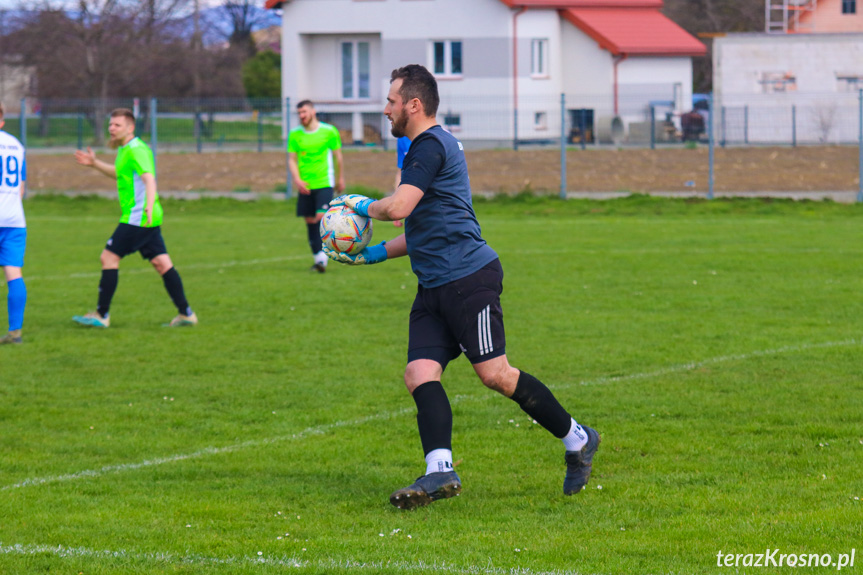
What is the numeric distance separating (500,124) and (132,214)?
2086 cm

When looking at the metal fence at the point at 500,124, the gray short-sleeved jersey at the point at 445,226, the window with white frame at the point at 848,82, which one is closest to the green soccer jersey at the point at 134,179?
the gray short-sleeved jersey at the point at 445,226

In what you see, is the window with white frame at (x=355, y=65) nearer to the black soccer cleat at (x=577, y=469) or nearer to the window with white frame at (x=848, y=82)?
the window with white frame at (x=848, y=82)

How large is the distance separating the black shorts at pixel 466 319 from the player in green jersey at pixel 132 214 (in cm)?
541


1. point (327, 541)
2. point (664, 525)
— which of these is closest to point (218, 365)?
point (327, 541)

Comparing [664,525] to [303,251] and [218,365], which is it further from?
Result: [303,251]

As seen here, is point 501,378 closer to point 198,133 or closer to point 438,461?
point 438,461

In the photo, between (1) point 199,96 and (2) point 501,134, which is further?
(1) point 199,96

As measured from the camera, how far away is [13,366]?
8570 millimetres

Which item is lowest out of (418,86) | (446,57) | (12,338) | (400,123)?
(12,338)

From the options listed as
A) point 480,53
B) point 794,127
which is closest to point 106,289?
point 794,127

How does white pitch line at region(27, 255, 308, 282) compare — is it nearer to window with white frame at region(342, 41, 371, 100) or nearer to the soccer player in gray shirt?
the soccer player in gray shirt

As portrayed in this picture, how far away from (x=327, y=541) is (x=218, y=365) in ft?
13.8

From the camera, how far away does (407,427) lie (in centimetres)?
661

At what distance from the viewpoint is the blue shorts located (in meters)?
9.37
